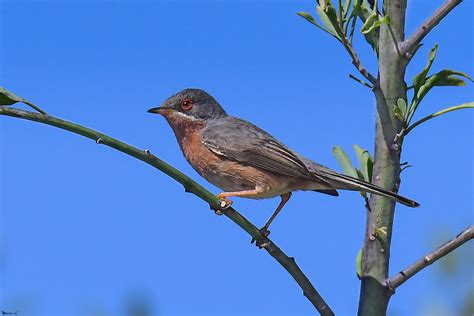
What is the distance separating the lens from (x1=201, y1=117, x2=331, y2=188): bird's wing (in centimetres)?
591

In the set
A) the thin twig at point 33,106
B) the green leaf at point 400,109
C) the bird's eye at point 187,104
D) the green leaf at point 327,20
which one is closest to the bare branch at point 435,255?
the green leaf at point 400,109

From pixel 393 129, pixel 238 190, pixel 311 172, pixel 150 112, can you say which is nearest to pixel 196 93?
pixel 150 112

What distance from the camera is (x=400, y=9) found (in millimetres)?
3807

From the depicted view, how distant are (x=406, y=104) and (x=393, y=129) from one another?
17 cm

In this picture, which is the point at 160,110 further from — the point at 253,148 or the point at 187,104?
the point at 253,148

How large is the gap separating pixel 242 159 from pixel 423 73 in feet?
9.18

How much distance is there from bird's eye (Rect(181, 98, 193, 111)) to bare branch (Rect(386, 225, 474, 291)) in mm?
4220

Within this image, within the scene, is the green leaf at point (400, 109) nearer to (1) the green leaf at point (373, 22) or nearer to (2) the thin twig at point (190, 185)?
(1) the green leaf at point (373, 22)

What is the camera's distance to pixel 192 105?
7223 millimetres

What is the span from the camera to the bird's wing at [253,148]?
5.91 meters

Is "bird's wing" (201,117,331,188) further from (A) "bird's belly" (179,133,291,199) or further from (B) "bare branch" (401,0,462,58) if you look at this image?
(B) "bare branch" (401,0,462,58)

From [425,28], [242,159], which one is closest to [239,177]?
[242,159]

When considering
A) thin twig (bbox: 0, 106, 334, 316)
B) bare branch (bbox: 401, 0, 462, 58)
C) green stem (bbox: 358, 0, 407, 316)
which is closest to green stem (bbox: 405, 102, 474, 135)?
green stem (bbox: 358, 0, 407, 316)

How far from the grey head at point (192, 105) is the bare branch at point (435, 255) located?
4098 millimetres
